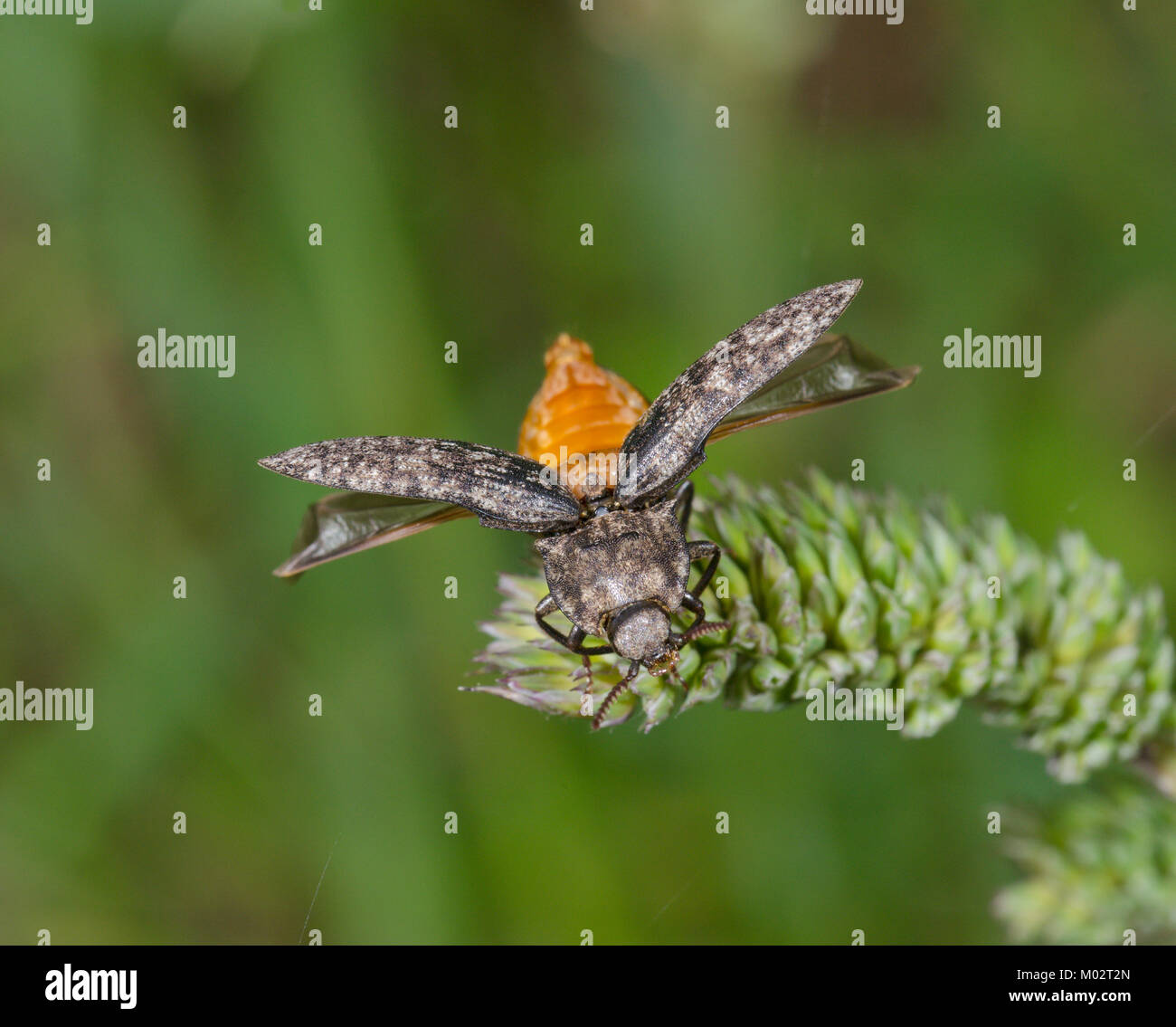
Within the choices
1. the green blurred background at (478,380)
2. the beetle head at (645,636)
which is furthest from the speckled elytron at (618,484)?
the green blurred background at (478,380)

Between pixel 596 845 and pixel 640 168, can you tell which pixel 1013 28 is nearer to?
pixel 640 168

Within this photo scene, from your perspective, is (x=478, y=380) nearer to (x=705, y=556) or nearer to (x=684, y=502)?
(x=684, y=502)

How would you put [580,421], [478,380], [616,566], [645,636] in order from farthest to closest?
[478,380], [580,421], [616,566], [645,636]

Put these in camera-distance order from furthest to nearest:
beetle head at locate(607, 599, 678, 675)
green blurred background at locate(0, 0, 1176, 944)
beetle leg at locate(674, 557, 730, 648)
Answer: green blurred background at locate(0, 0, 1176, 944) → beetle leg at locate(674, 557, 730, 648) → beetle head at locate(607, 599, 678, 675)

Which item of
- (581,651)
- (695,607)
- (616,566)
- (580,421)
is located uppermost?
(580,421)

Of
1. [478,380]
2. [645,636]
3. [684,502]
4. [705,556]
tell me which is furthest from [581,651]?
[478,380]

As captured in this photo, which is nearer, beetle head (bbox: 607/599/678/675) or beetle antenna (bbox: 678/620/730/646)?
beetle head (bbox: 607/599/678/675)

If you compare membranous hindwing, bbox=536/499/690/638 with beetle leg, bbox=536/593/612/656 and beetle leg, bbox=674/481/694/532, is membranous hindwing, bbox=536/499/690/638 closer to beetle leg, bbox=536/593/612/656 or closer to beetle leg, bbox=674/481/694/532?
beetle leg, bbox=536/593/612/656

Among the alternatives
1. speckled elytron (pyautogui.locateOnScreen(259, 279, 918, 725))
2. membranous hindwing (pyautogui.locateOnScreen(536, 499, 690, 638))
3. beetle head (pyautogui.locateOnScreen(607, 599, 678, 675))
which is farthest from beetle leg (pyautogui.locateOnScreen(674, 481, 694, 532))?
beetle head (pyautogui.locateOnScreen(607, 599, 678, 675))
